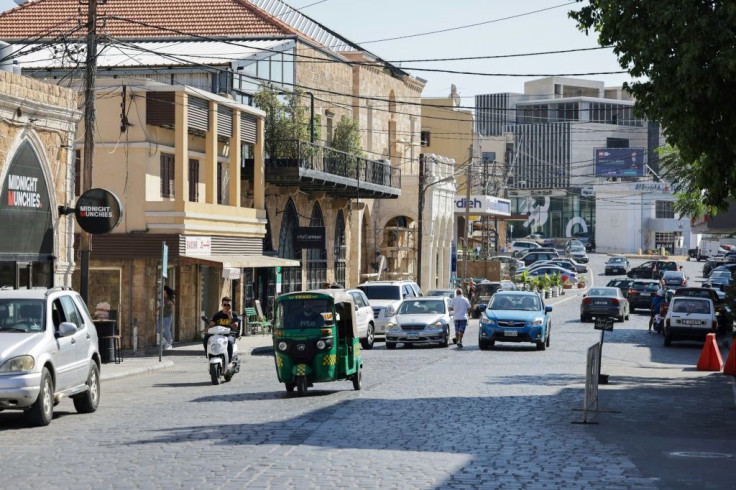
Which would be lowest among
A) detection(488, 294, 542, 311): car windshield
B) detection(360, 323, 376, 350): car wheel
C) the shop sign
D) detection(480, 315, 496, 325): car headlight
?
detection(360, 323, 376, 350): car wheel

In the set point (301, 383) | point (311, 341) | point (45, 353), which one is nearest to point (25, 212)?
point (311, 341)

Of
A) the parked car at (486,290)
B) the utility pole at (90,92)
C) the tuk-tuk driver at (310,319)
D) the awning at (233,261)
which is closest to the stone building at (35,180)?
the utility pole at (90,92)

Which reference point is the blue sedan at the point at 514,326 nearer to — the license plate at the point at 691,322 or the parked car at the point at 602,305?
the license plate at the point at 691,322

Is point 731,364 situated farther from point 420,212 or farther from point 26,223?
point 420,212

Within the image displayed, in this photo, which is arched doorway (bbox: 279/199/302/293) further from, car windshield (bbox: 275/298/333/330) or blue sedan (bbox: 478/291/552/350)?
car windshield (bbox: 275/298/333/330)

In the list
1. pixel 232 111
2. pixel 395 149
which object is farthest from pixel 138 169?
pixel 395 149

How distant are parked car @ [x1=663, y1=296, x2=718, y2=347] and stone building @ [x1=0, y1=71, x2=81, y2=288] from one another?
62.5 feet

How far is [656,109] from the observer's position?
19.5m

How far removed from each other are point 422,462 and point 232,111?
97.2 ft

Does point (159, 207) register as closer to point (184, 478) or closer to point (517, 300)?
point (517, 300)

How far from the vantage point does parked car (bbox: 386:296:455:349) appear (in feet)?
123

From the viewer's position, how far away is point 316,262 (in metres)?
54.0

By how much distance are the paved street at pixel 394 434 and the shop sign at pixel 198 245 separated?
9.39m

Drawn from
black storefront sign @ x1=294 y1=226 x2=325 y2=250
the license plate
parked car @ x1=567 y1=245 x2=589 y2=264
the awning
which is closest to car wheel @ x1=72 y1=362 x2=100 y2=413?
the awning
